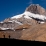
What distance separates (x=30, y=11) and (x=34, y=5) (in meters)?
11.4

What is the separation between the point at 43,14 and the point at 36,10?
11.0 m

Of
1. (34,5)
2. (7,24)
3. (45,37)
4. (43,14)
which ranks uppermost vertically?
(34,5)

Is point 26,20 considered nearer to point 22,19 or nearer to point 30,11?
point 22,19

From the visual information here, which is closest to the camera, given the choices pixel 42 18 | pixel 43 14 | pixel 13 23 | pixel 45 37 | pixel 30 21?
pixel 45 37

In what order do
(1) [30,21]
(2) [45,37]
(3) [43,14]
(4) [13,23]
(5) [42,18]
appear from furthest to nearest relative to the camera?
(3) [43,14], (5) [42,18], (1) [30,21], (4) [13,23], (2) [45,37]

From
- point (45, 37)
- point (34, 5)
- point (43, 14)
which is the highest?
point (34, 5)

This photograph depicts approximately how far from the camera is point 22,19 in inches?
5753

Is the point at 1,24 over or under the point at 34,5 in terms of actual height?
under

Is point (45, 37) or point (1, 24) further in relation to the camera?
point (1, 24)

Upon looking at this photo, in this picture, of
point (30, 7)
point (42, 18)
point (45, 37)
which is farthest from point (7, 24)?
point (45, 37)

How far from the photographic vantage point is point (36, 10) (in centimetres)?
18400

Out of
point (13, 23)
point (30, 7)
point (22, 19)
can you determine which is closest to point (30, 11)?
point (30, 7)

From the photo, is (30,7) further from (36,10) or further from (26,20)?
(26,20)

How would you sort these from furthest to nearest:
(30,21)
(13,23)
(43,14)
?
(43,14)
(30,21)
(13,23)
